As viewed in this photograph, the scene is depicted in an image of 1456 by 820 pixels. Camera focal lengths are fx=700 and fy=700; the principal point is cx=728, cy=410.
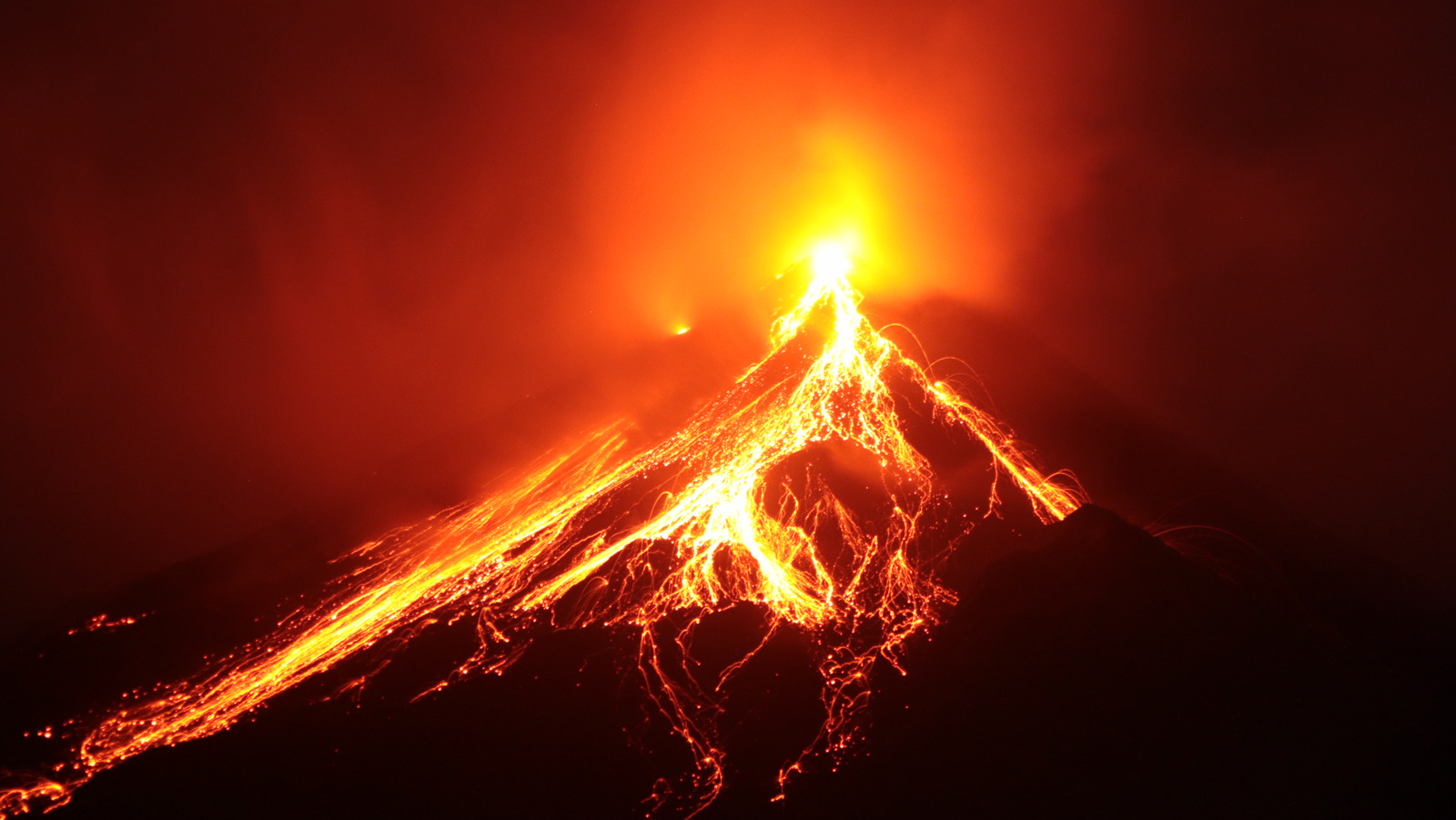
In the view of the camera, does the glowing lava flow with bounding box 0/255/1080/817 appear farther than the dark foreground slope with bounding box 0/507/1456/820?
Yes

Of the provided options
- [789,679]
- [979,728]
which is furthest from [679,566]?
[979,728]

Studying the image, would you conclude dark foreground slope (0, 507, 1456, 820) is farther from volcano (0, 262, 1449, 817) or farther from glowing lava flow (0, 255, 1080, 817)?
glowing lava flow (0, 255, 1080, 817)

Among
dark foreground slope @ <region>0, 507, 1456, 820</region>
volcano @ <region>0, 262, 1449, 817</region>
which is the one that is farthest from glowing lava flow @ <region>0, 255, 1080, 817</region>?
dark foreground slope @ <region>0, 507, 1456, 820</region>

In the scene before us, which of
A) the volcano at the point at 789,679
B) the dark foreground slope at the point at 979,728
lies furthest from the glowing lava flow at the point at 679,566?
the dark foreground slope at the point at 979,728

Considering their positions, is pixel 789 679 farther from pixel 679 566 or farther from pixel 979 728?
pixel 679 566

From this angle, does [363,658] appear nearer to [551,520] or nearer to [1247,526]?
[551,520]

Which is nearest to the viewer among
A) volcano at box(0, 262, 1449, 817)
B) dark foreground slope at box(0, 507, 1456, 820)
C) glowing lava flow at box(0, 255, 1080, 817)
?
dark foreground slope at box(0, 507, 1456, 820)

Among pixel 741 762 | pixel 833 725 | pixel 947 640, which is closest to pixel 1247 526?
pixel 947 640
